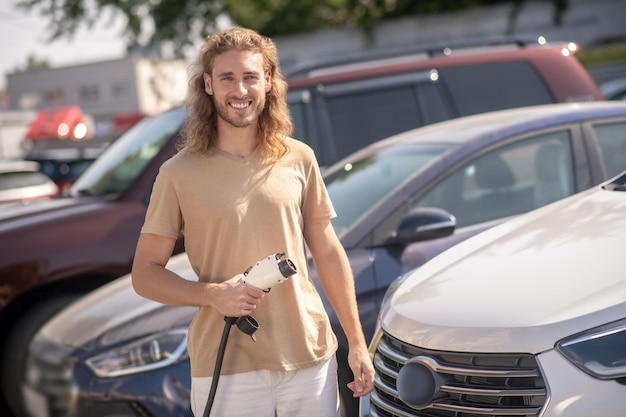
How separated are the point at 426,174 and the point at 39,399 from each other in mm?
2302

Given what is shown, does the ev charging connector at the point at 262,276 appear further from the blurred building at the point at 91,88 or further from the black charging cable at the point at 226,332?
the blurred building at the point at 91,88

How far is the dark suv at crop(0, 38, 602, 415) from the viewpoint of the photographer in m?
5.89

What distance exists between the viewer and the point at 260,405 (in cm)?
289

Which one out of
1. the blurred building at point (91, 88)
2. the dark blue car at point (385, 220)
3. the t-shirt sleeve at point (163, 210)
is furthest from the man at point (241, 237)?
the blurred building at point (91, 88)

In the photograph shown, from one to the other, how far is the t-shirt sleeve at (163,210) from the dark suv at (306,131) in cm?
298

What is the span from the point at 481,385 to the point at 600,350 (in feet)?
1.26

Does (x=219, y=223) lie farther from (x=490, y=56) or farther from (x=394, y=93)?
(x=490, y=56)

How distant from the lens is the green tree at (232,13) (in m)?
29.1

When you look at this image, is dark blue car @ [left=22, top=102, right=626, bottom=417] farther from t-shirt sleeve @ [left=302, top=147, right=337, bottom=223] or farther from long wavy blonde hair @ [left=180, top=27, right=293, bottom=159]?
long wavy blonde hair @ [left=180, top=27, right=293, bottom=159]

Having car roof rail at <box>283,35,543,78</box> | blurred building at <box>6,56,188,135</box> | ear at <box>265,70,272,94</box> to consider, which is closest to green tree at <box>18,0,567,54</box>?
blurred building at <box>6,56,188,135</box>

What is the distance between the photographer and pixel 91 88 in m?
52.3

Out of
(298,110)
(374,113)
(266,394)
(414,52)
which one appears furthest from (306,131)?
(266,394)

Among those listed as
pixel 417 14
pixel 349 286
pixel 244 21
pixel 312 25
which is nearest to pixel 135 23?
pixel 244 21

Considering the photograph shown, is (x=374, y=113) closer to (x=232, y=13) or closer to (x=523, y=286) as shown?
(x=523, y=286)
